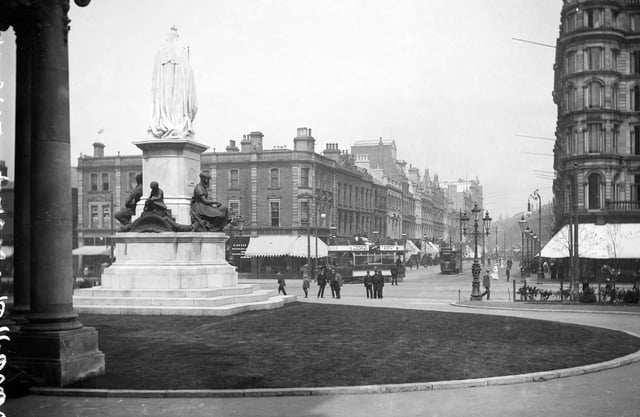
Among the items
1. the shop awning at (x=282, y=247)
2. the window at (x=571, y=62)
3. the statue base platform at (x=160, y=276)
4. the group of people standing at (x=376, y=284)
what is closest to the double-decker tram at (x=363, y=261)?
the shop awning at (x=282, y=247)

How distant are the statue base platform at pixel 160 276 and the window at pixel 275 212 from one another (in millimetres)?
43059

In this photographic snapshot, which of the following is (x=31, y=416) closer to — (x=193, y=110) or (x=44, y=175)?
(x=44, y=175)

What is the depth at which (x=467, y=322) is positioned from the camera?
66.5 ft

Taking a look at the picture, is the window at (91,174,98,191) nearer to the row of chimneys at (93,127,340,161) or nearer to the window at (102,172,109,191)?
the window at (102,172,109,191)

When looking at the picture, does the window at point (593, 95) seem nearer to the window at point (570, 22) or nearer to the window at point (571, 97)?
the window at point (571, 97)

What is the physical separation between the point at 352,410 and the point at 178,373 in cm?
342

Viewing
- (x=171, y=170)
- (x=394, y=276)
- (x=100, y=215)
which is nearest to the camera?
(x=171, y=170)

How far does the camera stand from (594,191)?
48.7 meters

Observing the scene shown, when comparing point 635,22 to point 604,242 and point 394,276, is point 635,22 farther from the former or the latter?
point 394,276

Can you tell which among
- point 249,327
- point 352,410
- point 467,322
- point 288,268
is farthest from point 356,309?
point 288,268

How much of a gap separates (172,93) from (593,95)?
3618 centimetres

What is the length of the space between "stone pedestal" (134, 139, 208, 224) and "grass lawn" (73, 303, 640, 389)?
4.35m

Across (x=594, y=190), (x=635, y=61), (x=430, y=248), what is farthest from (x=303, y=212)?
(x=430, y=248)

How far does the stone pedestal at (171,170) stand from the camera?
2233 centimetres
